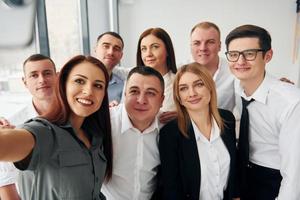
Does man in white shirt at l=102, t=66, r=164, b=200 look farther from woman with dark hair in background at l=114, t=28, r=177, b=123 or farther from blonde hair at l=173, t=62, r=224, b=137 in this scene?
woman with dark hair in background at l=114, t=28, r=177, b=123

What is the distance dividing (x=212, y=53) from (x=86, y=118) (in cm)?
116

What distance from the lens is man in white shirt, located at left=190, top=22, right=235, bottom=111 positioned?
6.63 ft

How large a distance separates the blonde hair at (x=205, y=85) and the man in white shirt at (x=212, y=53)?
0.52 metres

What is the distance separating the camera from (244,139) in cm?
160

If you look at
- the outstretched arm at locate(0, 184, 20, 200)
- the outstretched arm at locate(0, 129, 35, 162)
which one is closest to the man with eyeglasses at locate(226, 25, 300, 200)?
the outstretched arm at locate(0, 129, 35, 162)

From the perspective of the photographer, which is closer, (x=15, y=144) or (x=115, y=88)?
(x=15, y=144)

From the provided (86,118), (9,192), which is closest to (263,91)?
(86,118)

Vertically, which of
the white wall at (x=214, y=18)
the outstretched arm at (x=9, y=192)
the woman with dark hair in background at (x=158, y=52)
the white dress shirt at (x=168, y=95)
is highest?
the white wall at (x=214, y=18)

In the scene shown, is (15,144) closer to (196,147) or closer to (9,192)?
(9,192)

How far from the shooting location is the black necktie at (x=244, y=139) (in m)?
1.58

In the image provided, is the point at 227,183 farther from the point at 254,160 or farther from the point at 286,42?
the point at 286,42

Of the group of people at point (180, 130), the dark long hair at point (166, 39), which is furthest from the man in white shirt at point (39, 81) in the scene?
the dark long hair at point (166, 39)

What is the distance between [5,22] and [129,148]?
3.26 feet

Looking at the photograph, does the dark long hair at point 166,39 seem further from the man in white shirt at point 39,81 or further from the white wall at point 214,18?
the white wall at point 214,18
